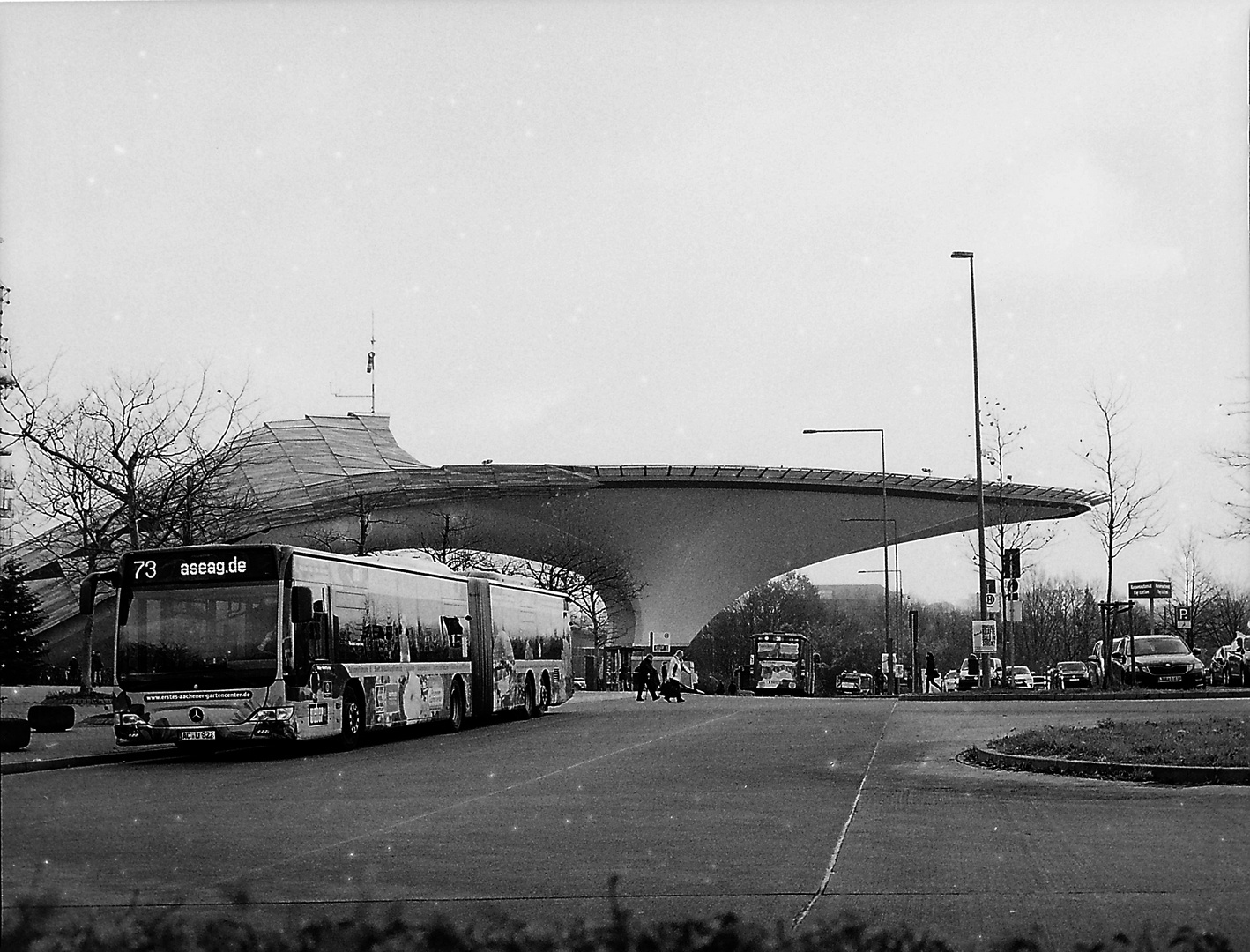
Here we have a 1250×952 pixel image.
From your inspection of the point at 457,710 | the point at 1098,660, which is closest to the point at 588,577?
the point at 1098,660

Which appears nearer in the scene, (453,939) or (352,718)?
(453,939)

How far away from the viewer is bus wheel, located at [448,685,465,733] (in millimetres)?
28359

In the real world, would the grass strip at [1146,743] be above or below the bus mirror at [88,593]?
below

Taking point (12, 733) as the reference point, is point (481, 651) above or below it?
above

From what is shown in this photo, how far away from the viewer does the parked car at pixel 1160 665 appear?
45875 millimetres

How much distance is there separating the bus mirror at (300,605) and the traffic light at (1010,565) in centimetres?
2560

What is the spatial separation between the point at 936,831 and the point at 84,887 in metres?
6.07

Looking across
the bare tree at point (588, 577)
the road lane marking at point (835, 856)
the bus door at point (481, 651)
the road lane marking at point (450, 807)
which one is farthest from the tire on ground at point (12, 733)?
the bare tree at point (588, 577)

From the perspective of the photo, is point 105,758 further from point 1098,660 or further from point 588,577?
point 588,577

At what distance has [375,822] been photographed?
11.8 meters

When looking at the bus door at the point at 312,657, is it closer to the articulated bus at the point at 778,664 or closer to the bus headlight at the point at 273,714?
the bus headlight at the point at 273,714

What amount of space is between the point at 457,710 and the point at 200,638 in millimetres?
8244

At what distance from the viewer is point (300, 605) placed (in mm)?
21188

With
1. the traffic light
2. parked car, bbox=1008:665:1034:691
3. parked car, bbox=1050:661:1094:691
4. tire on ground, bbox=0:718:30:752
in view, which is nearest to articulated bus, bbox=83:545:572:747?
tire on ground, bbox=0:718:30:752
